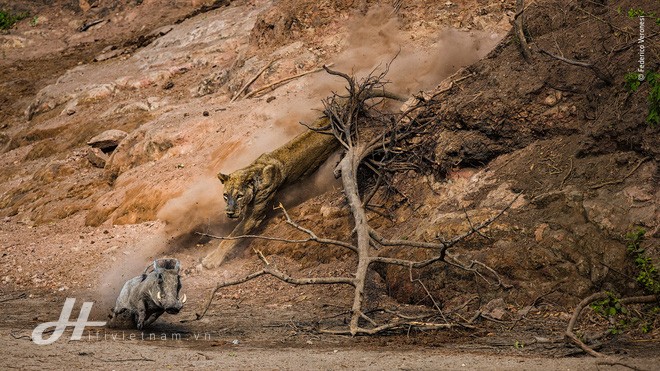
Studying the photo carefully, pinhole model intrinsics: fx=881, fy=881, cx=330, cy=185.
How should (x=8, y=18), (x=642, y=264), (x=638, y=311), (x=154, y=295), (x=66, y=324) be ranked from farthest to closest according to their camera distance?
(x=8, y=18) < (x=66, y=324) < (x=154, y=295) < (x=642, y=264) < (x=638, y=311)

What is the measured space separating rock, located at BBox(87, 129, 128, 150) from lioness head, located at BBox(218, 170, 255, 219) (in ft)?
21.8

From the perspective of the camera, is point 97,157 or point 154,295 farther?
point 97,157

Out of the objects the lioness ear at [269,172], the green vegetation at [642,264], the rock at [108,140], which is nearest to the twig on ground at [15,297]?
the lioness ear at [269,172]

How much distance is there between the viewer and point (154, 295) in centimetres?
819

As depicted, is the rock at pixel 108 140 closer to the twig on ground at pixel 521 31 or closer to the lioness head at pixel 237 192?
the lioness head at pixel 237 192

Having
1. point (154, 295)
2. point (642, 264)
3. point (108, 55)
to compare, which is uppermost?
point (154, 295)

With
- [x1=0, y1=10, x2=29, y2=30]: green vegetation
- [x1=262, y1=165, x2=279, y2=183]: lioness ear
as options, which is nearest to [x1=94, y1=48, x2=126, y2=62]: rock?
[x1=0, y1=10, x2=29, y2=30]: green vegetation

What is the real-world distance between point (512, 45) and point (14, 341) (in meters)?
7.35

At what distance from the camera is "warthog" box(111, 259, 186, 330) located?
319 inches

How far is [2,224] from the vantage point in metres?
15.7

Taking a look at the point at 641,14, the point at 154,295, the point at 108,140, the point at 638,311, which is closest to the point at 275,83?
the point at 108,140

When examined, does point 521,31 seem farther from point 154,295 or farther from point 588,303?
point 154,295

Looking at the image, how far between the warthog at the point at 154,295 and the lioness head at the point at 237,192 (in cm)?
281

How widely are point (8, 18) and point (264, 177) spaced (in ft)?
67.1
